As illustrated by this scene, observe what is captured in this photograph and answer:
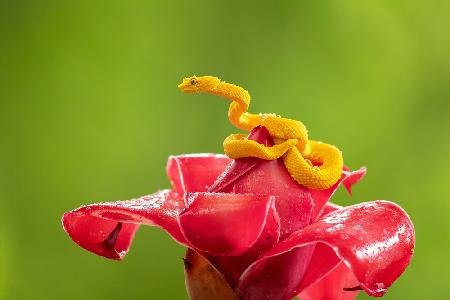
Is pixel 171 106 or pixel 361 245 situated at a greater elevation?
pixel 361 245

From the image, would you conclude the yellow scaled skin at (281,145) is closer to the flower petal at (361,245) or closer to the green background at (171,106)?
the flower petal at (361,245)

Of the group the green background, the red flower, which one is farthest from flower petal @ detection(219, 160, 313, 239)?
the green background

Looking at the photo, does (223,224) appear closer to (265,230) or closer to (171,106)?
(265,230)

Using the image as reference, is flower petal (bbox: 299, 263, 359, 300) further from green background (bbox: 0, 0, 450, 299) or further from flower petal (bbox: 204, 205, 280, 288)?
green background (bbox: 0, 0, 450, 299)

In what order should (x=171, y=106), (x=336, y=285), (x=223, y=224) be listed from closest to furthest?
(x=223, y=224) → (x=336, y=285) → (x=171, y=106)

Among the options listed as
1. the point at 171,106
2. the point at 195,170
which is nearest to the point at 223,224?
the point at 195,170

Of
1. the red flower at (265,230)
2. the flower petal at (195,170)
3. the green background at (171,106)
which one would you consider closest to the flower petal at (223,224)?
the red flower at (265,230)

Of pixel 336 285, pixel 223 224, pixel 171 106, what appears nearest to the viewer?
pixel 223 224

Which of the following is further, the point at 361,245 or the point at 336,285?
the point at 336,285
